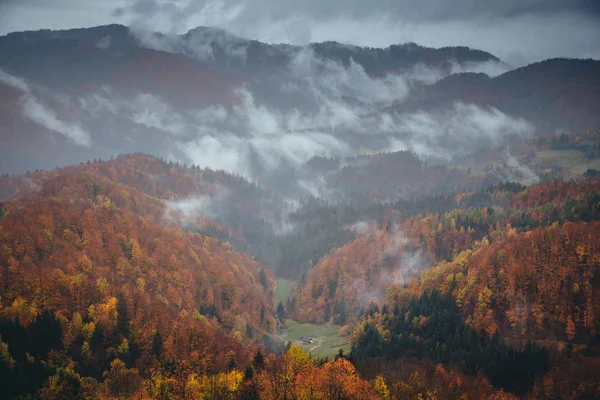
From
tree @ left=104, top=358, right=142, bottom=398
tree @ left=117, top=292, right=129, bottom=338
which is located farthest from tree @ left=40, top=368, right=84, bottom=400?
tree @ left=117, top=292, right=129, bottom=338

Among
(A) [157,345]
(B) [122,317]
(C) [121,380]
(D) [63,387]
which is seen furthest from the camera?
(B) [122,317]

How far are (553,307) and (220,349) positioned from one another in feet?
369

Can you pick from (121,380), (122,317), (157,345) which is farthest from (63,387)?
(122,317)

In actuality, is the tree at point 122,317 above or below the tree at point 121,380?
above

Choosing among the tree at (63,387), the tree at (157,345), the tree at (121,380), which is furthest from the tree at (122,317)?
the tree at (63,387)

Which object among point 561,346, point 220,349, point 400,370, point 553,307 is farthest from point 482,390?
point 220,349

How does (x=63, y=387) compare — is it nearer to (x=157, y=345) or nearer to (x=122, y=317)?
(x=157, y=345)

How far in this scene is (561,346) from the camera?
563 feet

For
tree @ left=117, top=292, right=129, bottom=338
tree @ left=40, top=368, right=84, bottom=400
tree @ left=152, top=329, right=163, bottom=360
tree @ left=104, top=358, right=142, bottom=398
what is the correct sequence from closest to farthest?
tree @ left=40, top=368, right=84, bottom=400 < tree @ left=104, top=358, right=142, bottom=398 < tree @ left=152, top=329, right=163, bottom=360 < tree @ left=117, top=292, right=129, bottom=338

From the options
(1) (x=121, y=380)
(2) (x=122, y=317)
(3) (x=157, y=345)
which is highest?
(2) (x=122, y=317)

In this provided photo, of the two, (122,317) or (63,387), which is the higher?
(122,317)

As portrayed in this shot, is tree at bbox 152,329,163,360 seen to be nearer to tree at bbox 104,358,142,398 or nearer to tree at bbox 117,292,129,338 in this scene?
tree at bbox 117,292,129,338

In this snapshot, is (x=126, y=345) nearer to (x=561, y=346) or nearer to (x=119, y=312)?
(x=119, y=312)

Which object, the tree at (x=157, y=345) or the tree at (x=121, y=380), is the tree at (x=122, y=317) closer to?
the tree at (x=157, y=345)
